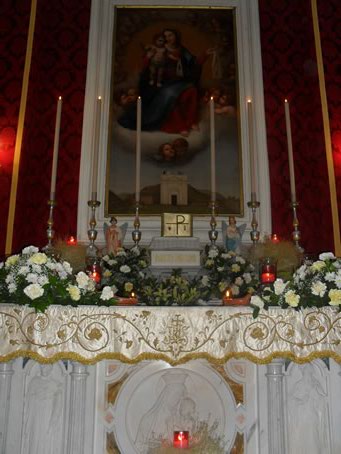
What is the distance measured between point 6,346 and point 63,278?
0.56m

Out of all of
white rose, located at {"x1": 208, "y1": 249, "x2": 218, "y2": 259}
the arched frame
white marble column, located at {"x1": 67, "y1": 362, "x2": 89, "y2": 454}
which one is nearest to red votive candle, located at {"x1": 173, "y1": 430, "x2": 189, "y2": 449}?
white marble column, located at {"x1": 67, "y1": 362, "x2": 89, "y2": 454}

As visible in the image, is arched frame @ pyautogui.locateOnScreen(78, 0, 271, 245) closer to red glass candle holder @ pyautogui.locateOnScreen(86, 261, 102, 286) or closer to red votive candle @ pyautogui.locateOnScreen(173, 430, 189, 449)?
red glass candle holder @ pyautogui.locateOnScreen(86, 261, 102, 286)

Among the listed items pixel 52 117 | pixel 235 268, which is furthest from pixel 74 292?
pixel 52 117

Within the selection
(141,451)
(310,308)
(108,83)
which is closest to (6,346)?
(141,451)

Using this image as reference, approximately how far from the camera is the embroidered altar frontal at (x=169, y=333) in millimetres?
3678

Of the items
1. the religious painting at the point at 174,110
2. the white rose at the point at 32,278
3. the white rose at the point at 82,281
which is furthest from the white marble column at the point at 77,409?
the religious painting at the point at 174,110

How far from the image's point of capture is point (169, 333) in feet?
12.2

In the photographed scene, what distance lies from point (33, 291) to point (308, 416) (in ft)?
6.63

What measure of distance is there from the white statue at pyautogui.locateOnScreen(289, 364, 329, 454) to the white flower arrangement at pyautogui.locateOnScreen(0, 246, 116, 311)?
1421 millimetres

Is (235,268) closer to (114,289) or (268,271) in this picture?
(268,271)

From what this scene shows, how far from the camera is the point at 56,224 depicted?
6094 millimetres

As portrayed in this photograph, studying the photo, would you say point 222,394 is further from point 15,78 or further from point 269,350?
point 15,78

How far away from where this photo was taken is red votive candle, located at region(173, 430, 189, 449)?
375cm

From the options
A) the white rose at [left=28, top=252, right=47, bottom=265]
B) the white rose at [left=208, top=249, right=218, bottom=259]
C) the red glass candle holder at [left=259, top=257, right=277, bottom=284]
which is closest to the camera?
the white rose at [left=28, top=252, right=47, bottom=265]
